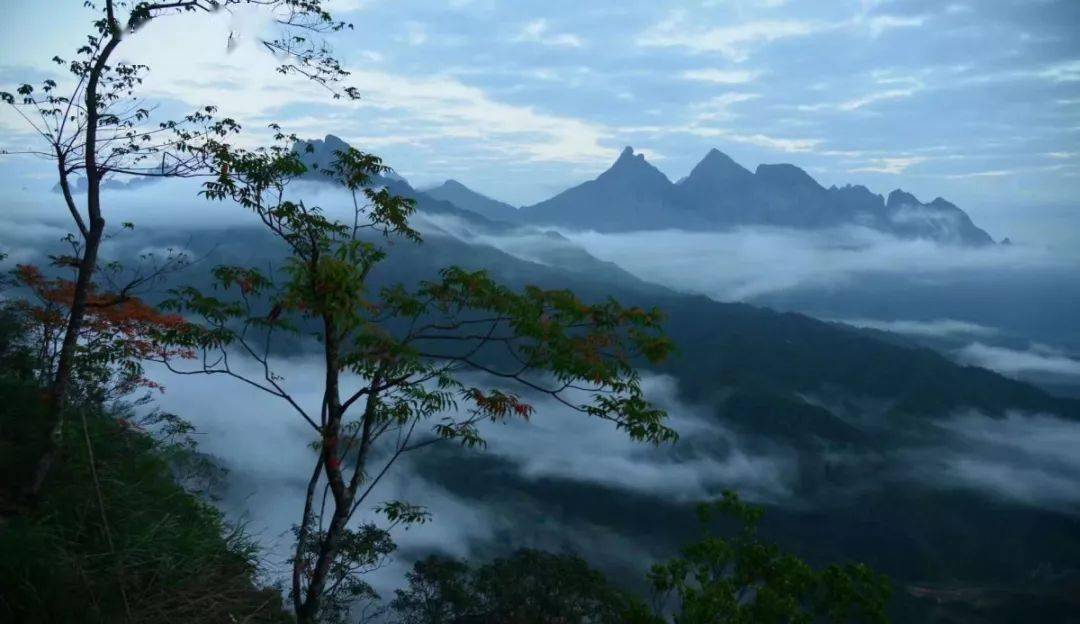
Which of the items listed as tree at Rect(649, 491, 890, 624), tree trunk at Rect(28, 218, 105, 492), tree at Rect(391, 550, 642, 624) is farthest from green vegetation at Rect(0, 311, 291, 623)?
tree at Rect(391, 550, 642, 624)

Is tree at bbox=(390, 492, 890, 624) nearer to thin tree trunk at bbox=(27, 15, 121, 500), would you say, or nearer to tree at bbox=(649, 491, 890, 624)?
tree at bbox=(649, 491, 890, 624)

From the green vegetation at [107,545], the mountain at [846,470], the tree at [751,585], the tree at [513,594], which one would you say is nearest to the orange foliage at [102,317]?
the green vegetation at [107,545]

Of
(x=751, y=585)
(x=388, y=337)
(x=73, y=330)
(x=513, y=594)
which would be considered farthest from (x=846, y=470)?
(x=73, y=330)

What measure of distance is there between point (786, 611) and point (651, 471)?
12990 cm

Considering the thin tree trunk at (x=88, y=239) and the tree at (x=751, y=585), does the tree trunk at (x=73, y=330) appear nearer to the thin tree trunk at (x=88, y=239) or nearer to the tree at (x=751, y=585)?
the thin tree trunk at (x=88, y=239)

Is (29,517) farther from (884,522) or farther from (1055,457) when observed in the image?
(1055,457)

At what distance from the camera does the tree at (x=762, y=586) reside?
408 inches

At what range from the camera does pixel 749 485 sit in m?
131

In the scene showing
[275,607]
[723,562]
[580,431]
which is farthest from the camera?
[580,431]

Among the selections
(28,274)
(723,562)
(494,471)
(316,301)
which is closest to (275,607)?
(316,301)

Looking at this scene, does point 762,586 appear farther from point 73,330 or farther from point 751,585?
point 73,330

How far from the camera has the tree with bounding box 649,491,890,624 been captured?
1038 centimetres

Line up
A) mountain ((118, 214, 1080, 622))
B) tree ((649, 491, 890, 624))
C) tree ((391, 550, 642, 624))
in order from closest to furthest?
tree ((649, 491, 890, 624))
tree ((391, 550, 642, 624))
mountain ((118, 214, 1080, 622))

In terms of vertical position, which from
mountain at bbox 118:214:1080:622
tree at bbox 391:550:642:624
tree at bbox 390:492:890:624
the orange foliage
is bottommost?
mountain at bbox 118:214:1080:622
